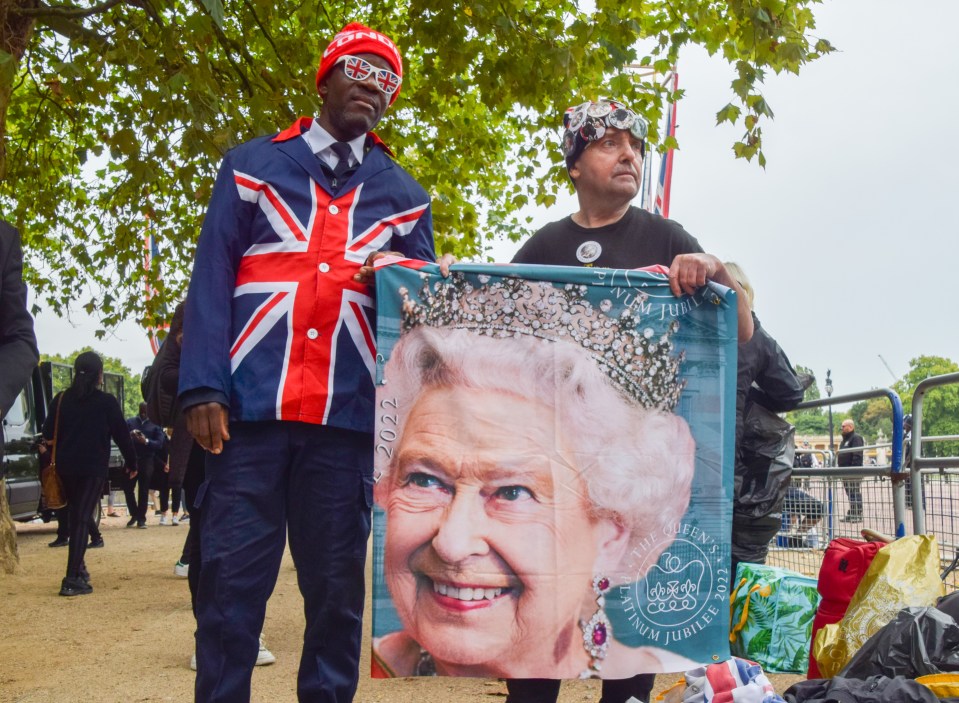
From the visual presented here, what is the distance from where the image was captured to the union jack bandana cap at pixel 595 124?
3.64m

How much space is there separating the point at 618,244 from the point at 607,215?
0.15 meters

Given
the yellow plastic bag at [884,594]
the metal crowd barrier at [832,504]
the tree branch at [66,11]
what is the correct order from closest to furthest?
the yellow plastic bag at [884,594]
the metal crowd barrier at [832,504]
the tree branch at [66,11]

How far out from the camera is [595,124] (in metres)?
3.65

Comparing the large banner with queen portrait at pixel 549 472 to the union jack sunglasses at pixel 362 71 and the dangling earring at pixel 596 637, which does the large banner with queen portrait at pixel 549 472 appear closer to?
the dangling earring at pixel 596 637

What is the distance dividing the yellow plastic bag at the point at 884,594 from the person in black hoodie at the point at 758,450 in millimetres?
1085

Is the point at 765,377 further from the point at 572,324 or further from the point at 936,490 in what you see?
the point at 572,324

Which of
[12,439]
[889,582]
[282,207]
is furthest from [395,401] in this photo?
[12,439]

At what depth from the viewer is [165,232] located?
15.6 m

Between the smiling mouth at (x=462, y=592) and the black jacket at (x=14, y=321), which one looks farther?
the smiling mouth at (x=462, y=592)

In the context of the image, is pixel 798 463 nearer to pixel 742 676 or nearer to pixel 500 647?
pixel 742 676

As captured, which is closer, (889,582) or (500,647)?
(500,647)

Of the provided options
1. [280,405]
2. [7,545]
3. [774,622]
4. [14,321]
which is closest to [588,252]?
[280,405]

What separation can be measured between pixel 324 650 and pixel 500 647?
1.74 ft

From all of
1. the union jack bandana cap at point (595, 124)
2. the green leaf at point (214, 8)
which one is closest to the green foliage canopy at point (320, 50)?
the green leaf at point (214, 8)
